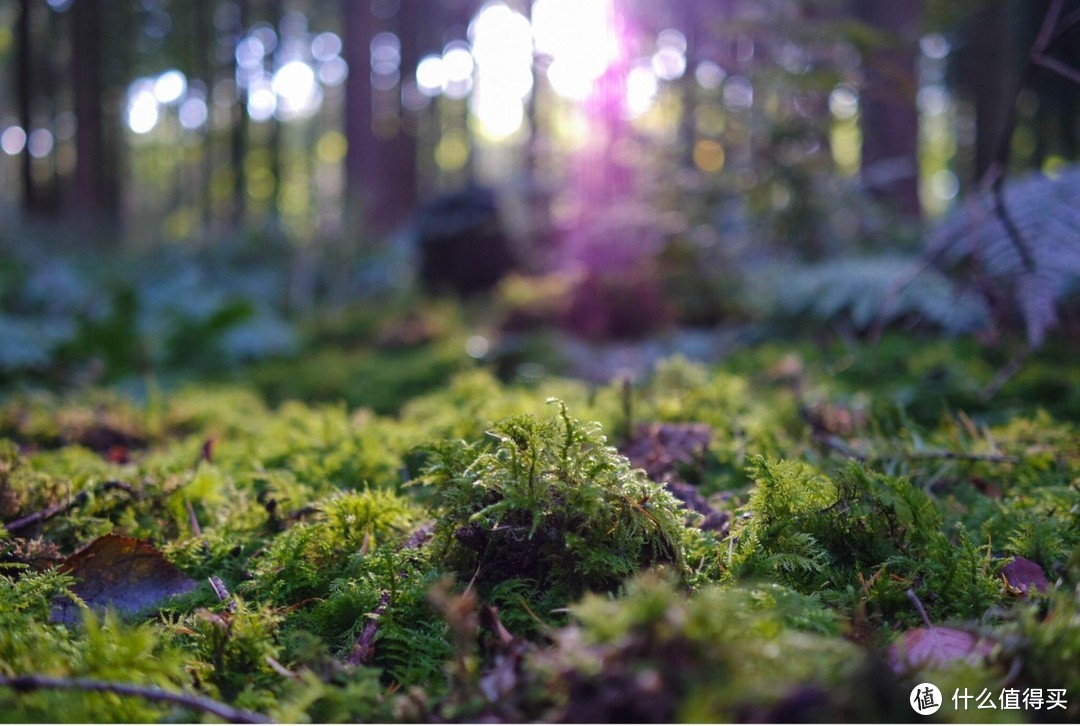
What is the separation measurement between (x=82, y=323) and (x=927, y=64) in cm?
1997

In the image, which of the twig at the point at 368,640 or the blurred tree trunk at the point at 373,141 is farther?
the blurred tree trunk at the point at 373,141

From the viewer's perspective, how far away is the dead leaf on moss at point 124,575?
4.76ft

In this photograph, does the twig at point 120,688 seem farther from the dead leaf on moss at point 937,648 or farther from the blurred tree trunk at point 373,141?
the blurred tree trunk at point 373,141

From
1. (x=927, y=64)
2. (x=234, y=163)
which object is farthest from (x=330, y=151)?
(x=927, y=64)

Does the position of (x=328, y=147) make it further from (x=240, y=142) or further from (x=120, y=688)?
(x=120, y=688)

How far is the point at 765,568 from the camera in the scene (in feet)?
4.34

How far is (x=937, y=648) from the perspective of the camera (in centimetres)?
114

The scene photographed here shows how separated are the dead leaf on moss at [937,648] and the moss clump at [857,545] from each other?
94mm

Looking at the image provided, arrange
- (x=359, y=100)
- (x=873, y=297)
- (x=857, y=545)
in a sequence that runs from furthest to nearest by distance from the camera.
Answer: (x=359, y=100), (x=873, y=297), (x=857, y=545)

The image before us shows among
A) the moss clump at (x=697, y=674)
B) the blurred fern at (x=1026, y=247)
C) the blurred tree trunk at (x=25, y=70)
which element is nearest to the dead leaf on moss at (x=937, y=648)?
the moss clump at (x=697, y=674)

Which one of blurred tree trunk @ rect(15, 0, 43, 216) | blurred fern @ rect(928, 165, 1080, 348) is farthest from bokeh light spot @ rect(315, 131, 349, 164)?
blurred fern @ rect(928, 165, 1080, 348)

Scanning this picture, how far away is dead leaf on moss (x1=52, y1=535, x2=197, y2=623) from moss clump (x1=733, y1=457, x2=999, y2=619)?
3.54 ft

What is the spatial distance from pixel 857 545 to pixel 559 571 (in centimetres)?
58

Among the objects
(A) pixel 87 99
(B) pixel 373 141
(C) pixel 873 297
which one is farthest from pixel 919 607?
(A) pixel 87 99
